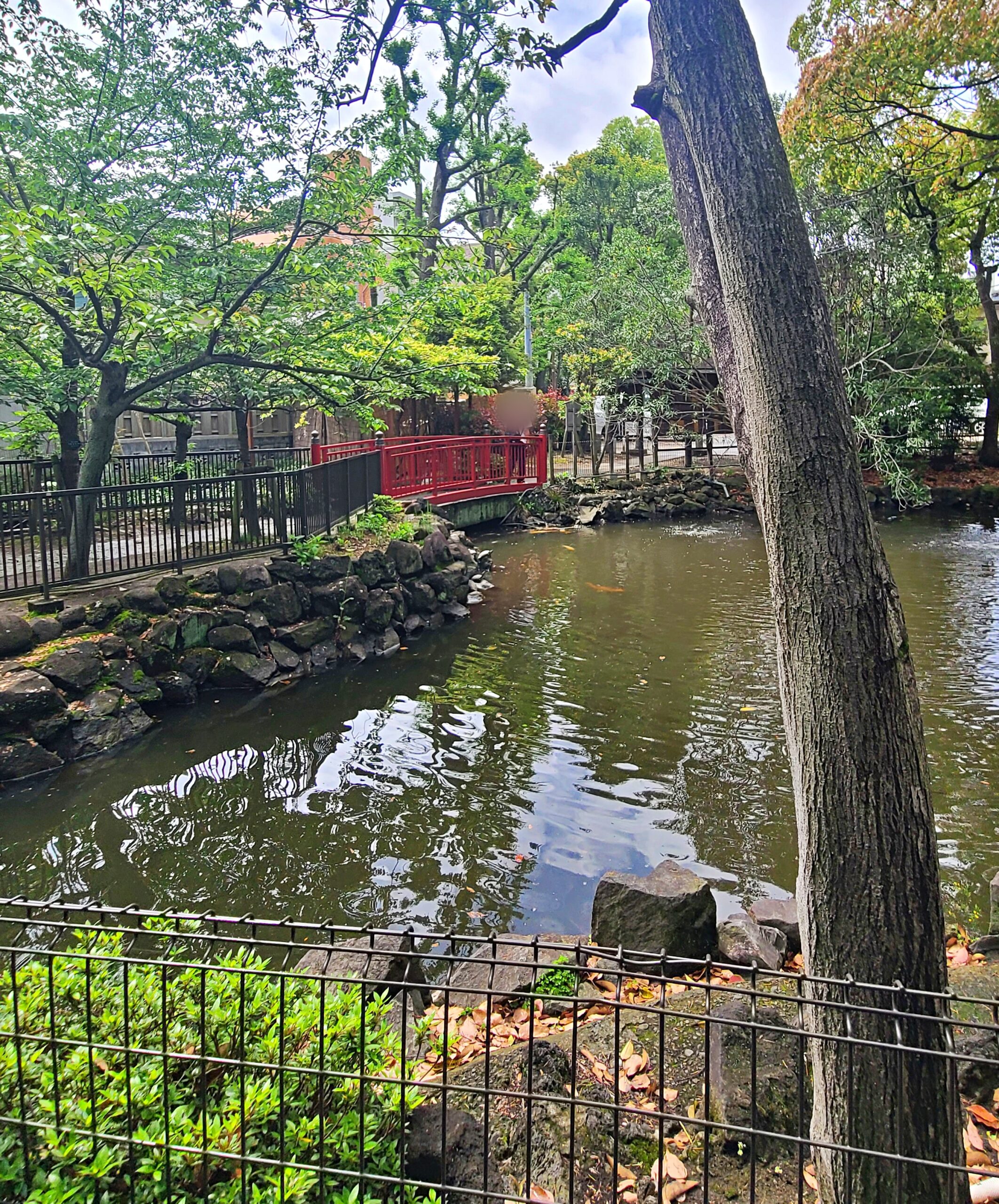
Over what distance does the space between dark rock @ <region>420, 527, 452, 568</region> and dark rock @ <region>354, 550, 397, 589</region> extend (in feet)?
2.85

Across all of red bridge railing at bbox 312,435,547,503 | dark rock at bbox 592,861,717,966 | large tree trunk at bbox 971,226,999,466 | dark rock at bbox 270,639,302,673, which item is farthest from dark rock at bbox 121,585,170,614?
large tree trunk at bbox 971,226,999,466

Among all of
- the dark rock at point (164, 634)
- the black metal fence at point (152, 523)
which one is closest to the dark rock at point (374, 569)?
the black metal fence at point (152, 523)

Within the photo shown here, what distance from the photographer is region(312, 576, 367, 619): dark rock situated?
10.5 m

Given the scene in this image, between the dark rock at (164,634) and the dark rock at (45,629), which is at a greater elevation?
the dark rock at (45,629)

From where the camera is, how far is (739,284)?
248 cm

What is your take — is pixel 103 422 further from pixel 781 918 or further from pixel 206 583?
pixel 781 918

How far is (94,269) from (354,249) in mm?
4622

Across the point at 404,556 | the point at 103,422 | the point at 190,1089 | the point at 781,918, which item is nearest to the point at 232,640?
the point at 103,422

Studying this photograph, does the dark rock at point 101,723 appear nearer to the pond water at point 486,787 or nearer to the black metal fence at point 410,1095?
the pond water at point 486,787

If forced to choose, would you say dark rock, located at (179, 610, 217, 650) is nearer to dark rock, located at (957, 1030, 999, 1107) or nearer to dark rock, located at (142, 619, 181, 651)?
dark rock, located at (142, 619, 181, 651)

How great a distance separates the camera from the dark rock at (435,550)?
41.2ft

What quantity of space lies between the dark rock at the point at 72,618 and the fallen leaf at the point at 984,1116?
7.88m

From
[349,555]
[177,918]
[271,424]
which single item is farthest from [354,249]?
[271,424]

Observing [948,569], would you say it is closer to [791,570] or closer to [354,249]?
[354,249]
